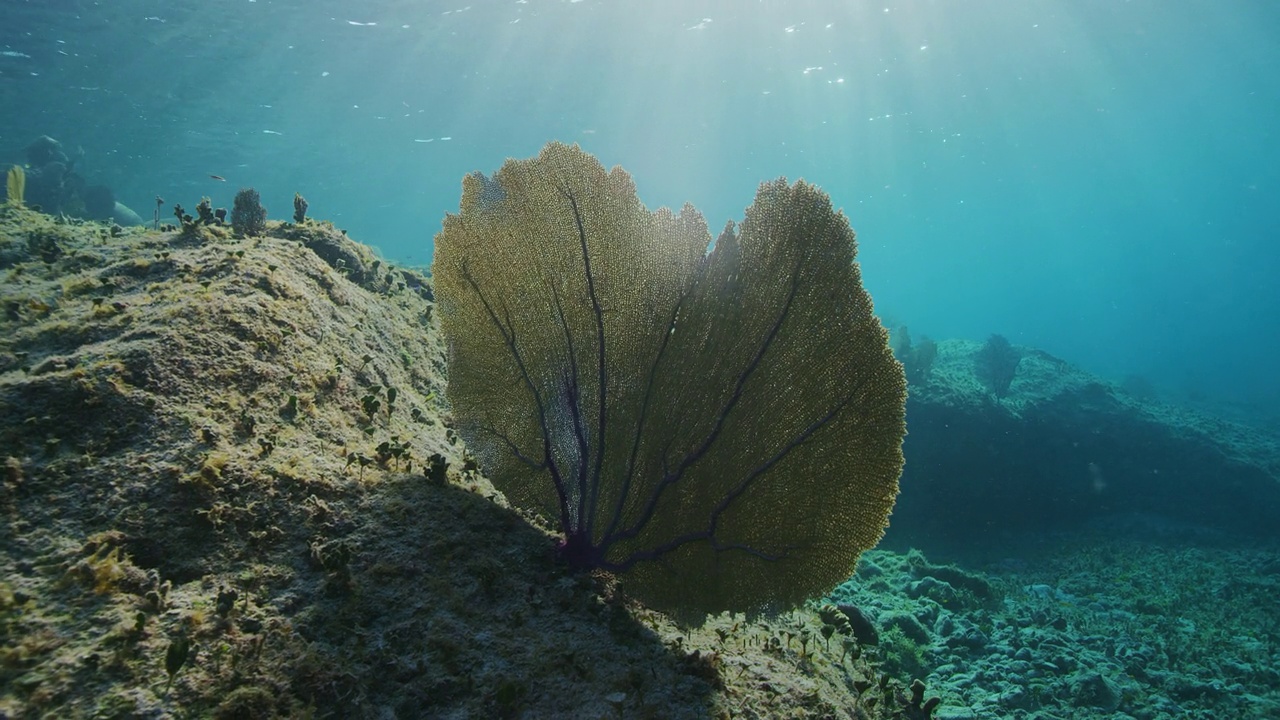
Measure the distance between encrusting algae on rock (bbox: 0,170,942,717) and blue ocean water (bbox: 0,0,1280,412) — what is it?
54.4 ft

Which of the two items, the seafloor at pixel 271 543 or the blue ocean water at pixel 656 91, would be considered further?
the blue ocean water at pixel 656 91

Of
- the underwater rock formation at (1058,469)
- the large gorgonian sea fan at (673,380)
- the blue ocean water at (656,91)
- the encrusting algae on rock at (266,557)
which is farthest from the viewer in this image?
the blue ocean water at (656,91)

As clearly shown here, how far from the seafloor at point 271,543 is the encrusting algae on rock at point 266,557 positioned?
0.01 metres

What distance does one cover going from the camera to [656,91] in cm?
4238

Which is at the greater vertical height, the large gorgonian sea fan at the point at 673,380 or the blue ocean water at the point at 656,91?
the blue ocean water at the point at 656,91

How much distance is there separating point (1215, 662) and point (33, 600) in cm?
1376

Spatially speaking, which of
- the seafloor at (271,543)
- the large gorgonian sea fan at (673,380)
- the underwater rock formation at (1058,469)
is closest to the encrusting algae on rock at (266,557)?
the seafloor at (271,543)

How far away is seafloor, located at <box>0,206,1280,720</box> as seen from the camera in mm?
2240

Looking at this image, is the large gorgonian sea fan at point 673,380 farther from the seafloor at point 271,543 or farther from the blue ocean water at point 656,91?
the blue ocean water at point 656,91

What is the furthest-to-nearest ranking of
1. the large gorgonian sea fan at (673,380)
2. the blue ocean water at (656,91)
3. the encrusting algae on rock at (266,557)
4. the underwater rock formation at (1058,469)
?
the blue ocean water at (656,91) → the underwater rock formation at (1058,469) → the large gorgonian sea fan at (673,380) → the encrusting algae on rock at (266,557)

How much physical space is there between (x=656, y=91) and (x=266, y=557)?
4560 cm

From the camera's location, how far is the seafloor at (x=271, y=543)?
224 cm

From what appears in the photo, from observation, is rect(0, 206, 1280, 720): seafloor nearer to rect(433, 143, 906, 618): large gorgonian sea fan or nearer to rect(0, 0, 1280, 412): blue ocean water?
rect(433, 143, 906, 618): large gorgonian sea fan

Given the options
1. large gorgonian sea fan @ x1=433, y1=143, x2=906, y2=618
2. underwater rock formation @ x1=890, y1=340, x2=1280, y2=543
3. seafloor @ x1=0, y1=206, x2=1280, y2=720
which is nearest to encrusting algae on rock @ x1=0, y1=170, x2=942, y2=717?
seafloor @ x1=0, y1=206, x2=1280, y2=720
